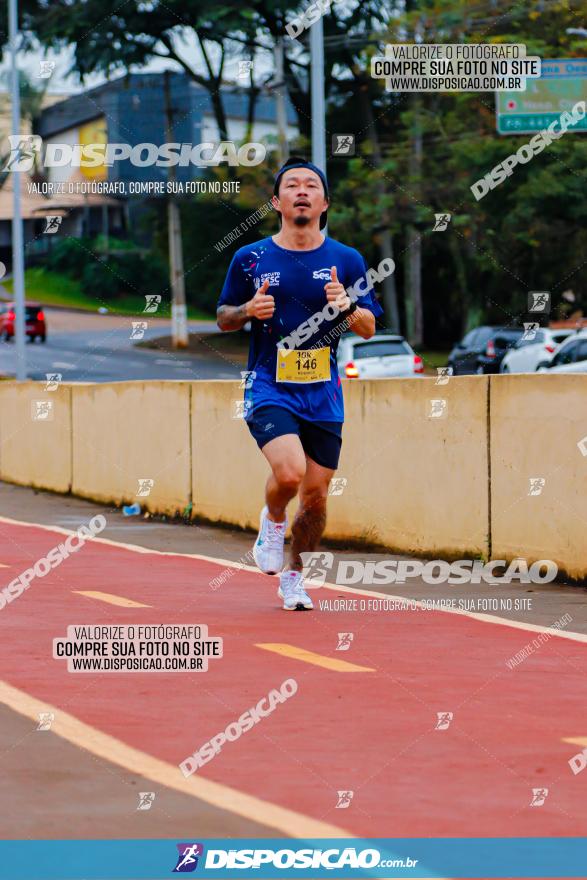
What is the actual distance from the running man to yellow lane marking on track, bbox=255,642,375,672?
117cm

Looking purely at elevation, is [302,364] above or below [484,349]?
above

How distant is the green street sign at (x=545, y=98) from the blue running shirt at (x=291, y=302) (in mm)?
25324

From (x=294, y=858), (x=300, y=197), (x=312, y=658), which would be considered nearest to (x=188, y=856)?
(x=294, y=858)

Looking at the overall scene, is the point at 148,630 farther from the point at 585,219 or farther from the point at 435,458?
the point at 585,219

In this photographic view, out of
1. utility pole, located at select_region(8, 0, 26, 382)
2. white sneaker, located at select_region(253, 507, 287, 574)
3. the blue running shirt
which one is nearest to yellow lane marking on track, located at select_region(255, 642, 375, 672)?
white sneaker, located at select_region(253, 507, 287, 574)

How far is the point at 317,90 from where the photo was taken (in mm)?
28703

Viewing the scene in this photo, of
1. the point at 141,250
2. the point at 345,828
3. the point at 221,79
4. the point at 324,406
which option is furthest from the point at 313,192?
the point at 141,250

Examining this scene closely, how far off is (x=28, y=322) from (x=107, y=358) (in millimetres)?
6482

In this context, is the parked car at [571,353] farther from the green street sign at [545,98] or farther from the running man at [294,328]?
the running man at [294,328]

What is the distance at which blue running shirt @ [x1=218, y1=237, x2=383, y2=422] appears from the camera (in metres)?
8.94

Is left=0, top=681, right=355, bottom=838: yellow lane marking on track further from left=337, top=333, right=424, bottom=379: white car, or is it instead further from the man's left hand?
left=337, top=333, right=424, bottom=379: white car

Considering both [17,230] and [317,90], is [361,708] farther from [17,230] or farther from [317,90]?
[17,230]

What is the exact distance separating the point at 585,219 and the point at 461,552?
38.3 metres

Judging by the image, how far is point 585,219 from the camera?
4909cm
